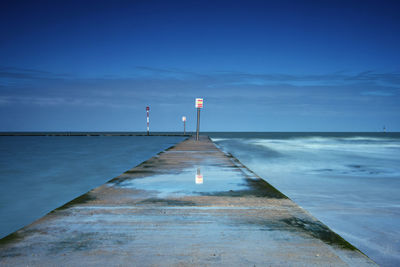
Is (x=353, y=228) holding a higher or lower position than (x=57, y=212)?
lower

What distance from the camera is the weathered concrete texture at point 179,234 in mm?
2279

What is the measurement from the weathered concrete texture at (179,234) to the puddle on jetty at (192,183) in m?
0.23

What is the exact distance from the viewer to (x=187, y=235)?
2771mm

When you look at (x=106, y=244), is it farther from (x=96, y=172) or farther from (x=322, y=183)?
(x=96, y=172)

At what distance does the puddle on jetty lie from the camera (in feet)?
15.7

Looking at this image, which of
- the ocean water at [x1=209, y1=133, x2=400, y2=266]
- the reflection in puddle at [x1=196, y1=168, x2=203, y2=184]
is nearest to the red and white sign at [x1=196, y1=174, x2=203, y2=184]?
the reflection in puddle at [x1=196, y1=168, x2=203, y2=184]

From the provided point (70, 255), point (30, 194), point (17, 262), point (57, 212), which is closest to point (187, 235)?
point (70, 255)

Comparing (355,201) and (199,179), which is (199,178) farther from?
(355,201)

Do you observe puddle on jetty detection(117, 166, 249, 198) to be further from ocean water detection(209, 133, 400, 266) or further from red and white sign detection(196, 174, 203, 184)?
ocean water detection(209, 133, 400, 266)

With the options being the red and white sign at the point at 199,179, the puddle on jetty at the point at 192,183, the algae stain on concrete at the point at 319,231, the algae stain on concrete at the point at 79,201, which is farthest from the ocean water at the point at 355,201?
the algae stain on concrete at the point at 79,201

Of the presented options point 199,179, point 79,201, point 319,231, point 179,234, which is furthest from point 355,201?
point 79,201

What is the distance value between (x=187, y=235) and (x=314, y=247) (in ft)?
3.67

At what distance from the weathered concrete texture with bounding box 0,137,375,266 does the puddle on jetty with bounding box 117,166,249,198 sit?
23 cm

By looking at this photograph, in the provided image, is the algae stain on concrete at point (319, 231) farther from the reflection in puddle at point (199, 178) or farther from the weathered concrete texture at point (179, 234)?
the reflection in puddle at point (199, 178)
